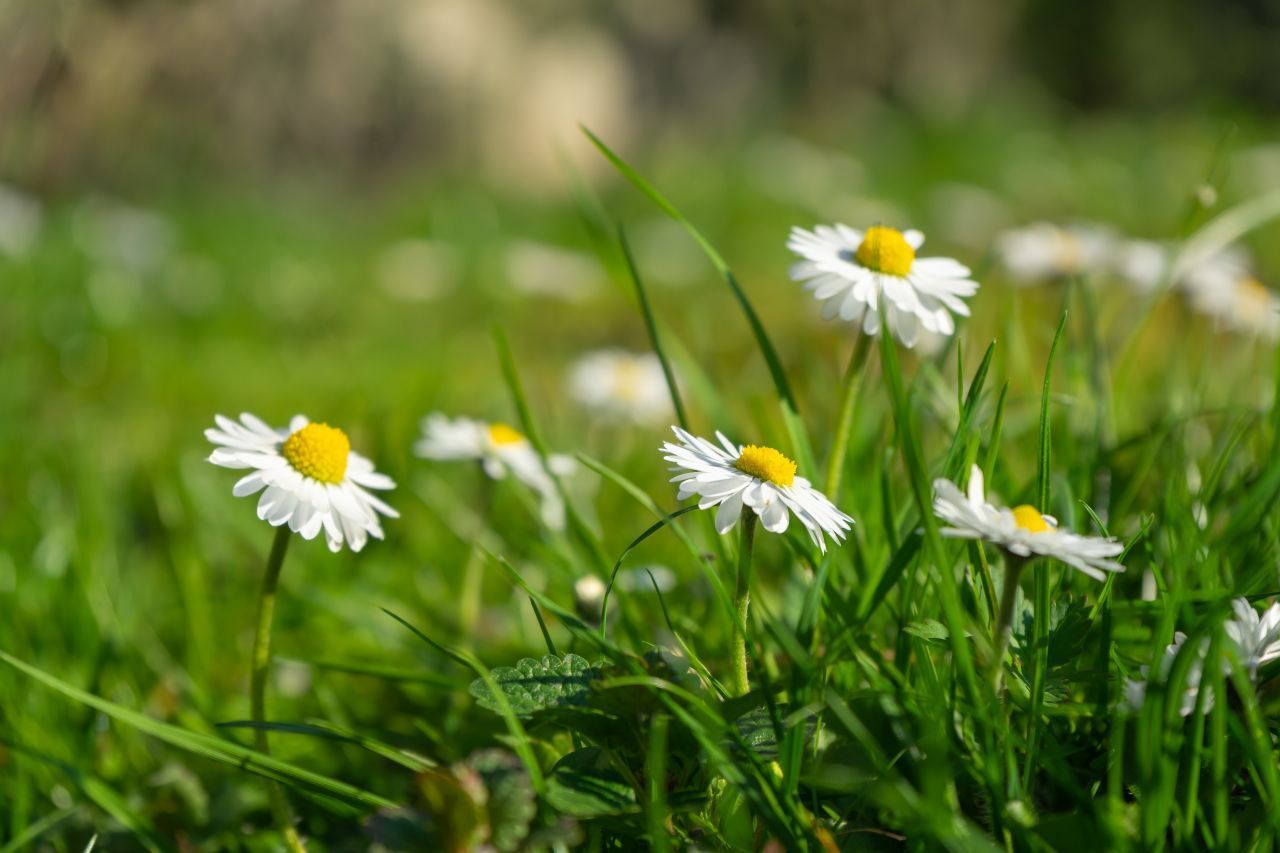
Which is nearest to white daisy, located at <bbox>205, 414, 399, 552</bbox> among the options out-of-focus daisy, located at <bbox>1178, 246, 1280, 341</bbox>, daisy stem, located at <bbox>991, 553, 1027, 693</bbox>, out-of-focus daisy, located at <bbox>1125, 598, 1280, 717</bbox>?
daisy stem, located at <bbox>991, 553, 1027, 693</bbox>

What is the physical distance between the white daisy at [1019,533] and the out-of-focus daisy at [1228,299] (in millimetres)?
1123

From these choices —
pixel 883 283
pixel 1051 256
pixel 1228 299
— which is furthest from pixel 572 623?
pixel 1228 299

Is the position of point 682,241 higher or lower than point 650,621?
lower

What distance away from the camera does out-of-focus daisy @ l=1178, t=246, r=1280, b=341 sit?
1.73 metres

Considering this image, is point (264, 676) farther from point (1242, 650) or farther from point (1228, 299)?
point (1228, 299)

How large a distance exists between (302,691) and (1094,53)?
1223cm

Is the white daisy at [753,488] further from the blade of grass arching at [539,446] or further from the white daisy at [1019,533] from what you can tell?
the blade of grass arching at [539,446]

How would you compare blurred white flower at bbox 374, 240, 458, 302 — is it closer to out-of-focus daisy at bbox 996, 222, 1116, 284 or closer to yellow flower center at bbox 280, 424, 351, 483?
out-of-focus daisy at bbox 996, 222, 1116, 284

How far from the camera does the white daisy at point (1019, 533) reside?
2.44 ft

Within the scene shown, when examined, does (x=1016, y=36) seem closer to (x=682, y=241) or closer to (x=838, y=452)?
A: (x=682, y=241)

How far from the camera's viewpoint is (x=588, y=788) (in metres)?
0.81

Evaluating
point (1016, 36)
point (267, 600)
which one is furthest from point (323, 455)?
point (1016, 36)

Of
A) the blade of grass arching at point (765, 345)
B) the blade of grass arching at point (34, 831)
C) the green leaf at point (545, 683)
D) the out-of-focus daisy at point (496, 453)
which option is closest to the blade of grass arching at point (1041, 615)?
the blade of grass arching at point (765, 345)

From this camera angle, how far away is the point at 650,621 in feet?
4.27
